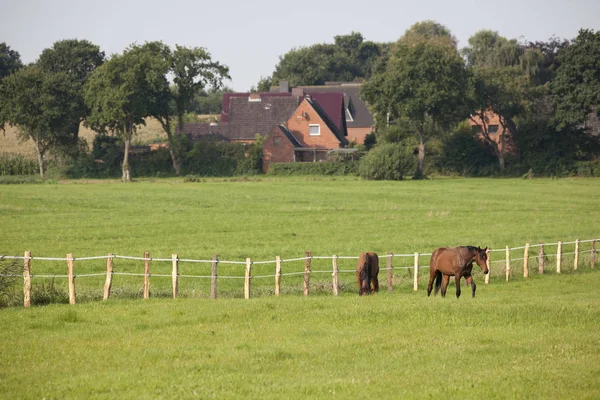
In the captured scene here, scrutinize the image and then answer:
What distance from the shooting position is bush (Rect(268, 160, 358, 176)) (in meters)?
98.8

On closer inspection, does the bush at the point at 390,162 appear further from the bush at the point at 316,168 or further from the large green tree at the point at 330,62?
the large green tree at the point at 330,62

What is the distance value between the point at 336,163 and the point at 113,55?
28.0 metres

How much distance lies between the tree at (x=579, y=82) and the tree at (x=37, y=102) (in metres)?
54.5

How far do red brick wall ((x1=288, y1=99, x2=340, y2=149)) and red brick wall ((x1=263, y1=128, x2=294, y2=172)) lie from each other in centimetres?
563

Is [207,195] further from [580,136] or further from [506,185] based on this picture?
[580,136]

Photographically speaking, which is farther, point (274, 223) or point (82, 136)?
point (82, 136)

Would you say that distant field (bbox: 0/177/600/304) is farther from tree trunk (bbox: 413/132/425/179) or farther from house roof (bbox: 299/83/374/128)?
house roof (bbox: 299/83/374/128)

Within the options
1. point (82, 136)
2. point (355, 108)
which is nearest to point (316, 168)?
point (355, 108)

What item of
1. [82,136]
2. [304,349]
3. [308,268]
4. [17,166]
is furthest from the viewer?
[82,136]

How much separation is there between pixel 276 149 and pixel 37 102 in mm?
27902

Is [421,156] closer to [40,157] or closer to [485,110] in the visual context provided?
[485,110]

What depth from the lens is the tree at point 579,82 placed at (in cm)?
9181

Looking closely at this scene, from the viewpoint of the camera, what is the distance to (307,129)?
110812mm

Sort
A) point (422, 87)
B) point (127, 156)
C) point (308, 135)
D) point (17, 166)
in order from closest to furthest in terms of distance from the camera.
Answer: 1. point (422, 87)
2. point (127, 156)
3. point (17, 166)
4. point (308, 135)
